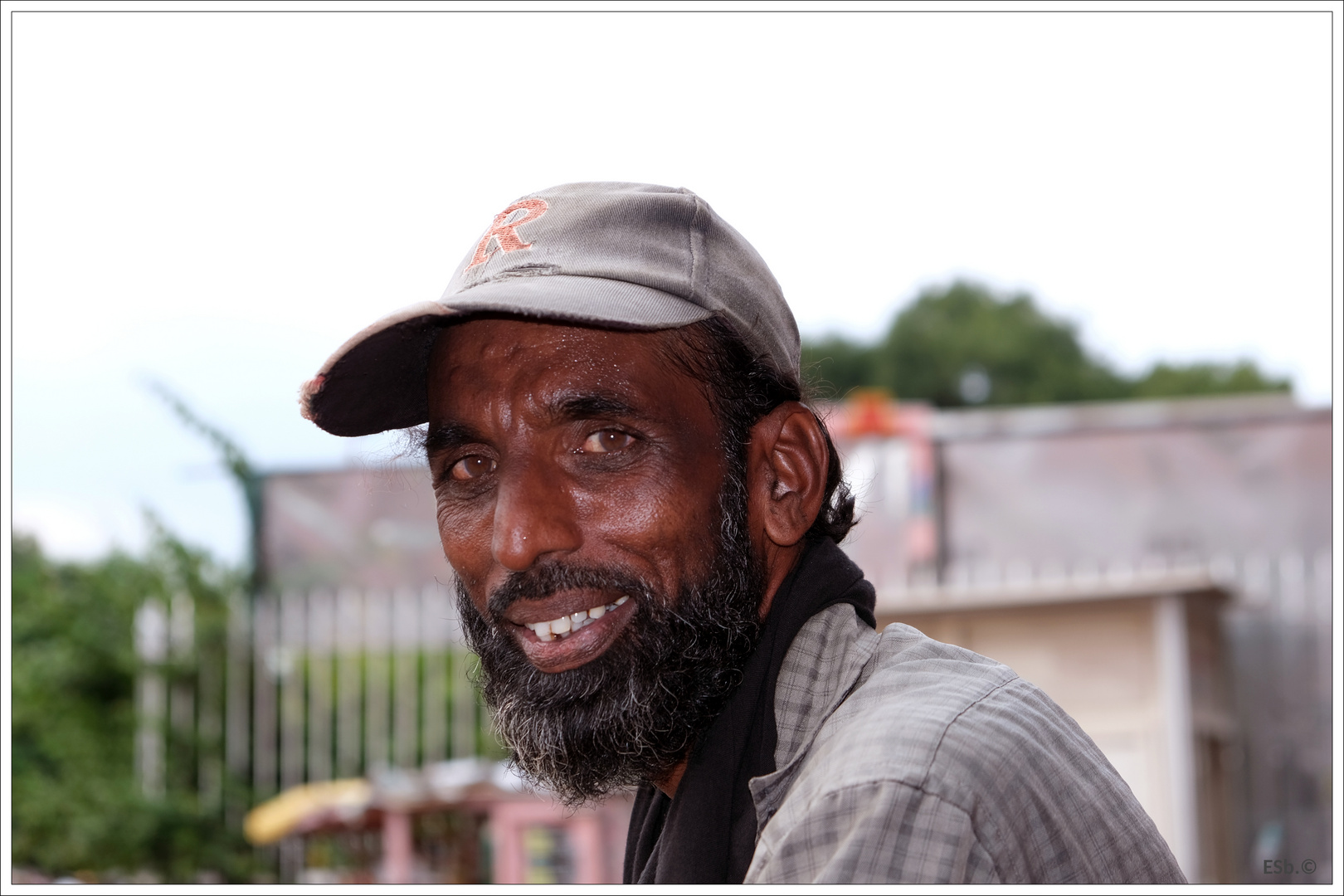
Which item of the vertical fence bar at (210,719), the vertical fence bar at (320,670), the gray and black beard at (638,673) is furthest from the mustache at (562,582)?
the vertical fence bar at (210,719)

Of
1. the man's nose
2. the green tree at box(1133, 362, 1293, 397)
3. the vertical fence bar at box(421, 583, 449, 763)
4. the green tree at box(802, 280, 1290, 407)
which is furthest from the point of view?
the green tree at box(802, 280, 1290, 407)

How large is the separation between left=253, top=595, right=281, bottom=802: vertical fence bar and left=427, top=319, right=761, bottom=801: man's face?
6174mm

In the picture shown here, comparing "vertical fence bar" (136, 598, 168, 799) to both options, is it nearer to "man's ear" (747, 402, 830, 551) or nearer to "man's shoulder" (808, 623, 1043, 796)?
"man's ear" (747, 402, 830, 551)

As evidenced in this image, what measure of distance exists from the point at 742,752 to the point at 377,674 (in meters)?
6.17

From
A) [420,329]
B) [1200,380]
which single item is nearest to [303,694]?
[420,329]

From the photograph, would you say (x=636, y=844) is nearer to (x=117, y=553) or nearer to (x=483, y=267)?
(x=483, y=267)

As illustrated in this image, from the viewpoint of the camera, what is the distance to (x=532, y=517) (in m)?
1.79

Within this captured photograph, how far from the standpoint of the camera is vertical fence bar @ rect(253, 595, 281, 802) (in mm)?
7641

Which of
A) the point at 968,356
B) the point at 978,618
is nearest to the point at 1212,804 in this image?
the point at 978,618

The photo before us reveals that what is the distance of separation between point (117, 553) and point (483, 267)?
6.97 metres

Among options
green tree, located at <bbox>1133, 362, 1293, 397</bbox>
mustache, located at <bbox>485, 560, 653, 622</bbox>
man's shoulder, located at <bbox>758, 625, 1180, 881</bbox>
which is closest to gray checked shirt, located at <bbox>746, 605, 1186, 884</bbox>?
man's shoulder, located at <bbox>758, 625, 1180, 881</bbox>

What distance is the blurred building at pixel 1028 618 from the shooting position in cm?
566

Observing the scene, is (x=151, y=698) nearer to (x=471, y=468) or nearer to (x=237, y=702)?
(x=237, y=702)

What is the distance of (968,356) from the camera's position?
129 feet
